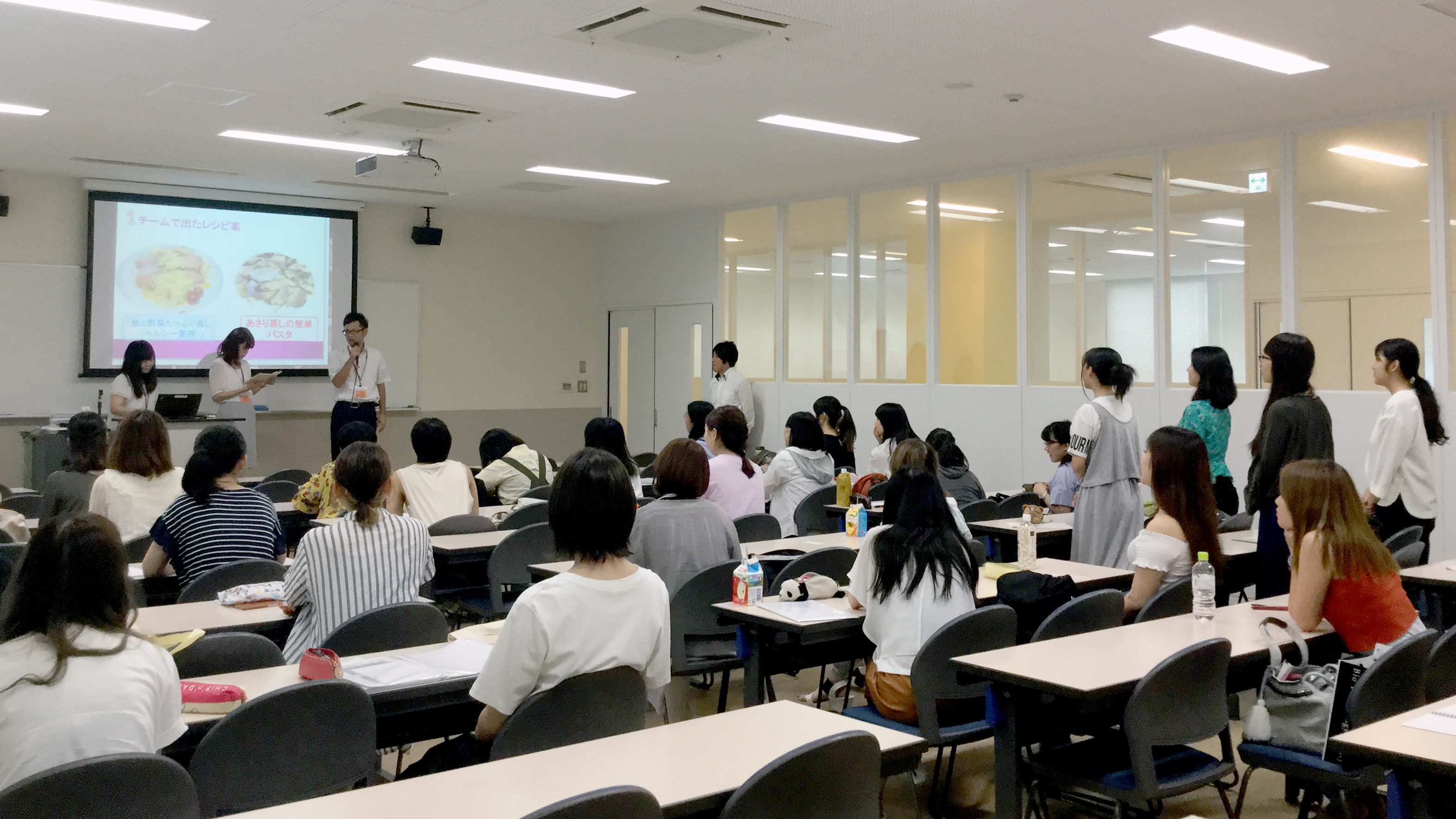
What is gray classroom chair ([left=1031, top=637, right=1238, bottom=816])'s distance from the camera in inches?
117

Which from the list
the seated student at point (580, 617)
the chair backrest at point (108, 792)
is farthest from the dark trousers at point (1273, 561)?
the chair backrest at point (108, 792)

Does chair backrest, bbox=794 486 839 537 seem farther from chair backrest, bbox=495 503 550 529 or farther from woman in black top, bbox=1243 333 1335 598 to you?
woman in black top, bbox=1243 333 1335 598

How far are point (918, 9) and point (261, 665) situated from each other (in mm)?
4076

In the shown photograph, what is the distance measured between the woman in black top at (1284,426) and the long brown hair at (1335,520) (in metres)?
1.75

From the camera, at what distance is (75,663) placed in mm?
2289

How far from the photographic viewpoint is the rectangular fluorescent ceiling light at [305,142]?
866 centimetres

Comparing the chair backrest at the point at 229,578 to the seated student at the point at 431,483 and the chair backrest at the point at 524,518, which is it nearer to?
the seated student at the point at 431,483

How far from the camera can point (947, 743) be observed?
11.4 feet

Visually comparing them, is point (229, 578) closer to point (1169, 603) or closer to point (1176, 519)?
point (1169, 603)

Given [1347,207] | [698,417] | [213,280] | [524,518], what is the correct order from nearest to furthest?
[524,518] < [1347,207] < [698,417] < [213,280]

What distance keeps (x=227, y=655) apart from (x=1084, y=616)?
256 cm

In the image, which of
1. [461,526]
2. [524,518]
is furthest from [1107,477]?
[461,526]

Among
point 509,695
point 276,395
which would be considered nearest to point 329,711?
point 509,695

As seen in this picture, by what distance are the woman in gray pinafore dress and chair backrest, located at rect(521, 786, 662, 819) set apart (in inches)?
158
